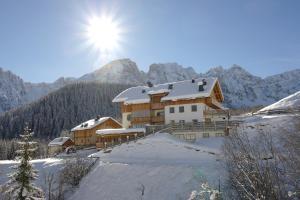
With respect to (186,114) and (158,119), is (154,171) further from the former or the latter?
(158,119)

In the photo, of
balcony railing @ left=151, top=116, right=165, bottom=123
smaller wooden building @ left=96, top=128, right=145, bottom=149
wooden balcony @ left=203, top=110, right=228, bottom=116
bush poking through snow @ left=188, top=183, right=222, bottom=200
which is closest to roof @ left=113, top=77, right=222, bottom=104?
wooden balcony @ left=203, top=110, right=228, bottom=116

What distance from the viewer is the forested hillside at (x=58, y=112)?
17575 centimetres

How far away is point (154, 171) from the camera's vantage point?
3628 centimetres

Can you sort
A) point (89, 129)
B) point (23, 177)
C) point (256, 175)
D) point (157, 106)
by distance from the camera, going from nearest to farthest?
1. point (256, 175)
2. point (23, 177)
3. point (157, 106)
4. point (89, 129)

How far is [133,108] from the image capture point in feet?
199

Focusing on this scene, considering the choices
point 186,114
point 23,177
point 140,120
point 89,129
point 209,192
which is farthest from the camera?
point 89,129

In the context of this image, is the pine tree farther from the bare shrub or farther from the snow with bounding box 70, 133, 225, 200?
the bare shrub

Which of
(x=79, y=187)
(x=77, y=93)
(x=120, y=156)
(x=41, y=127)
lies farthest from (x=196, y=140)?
(x=77, y=93)

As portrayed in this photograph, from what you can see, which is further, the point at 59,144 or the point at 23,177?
the point at 59,144

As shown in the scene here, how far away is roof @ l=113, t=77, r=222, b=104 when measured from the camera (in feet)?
177

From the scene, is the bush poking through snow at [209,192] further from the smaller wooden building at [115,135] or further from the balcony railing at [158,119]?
the balcony railing at [158,119]

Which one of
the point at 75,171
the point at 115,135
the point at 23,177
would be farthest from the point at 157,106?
the point at 23,177

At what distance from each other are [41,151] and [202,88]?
64922 millimetres

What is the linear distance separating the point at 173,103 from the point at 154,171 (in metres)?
20.5
